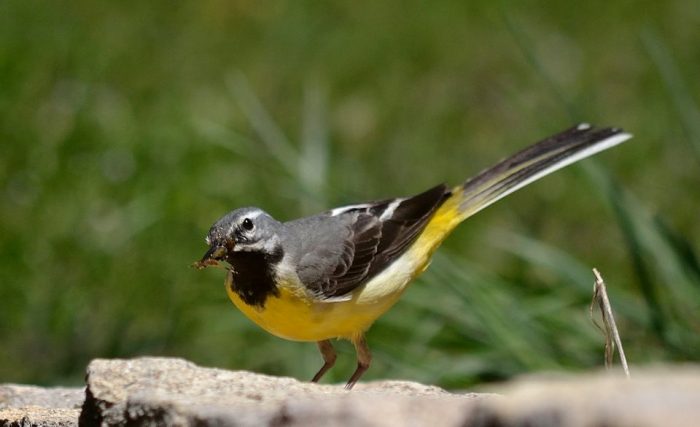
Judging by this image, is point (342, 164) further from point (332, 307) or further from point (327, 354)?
point (332, 307)

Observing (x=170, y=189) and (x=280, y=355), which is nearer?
(x=280, y=355)

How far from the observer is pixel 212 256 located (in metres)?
4.31

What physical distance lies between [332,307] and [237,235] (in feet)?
1.52

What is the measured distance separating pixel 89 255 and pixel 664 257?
321 cm

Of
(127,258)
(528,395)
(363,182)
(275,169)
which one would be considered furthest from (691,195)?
(528,395)

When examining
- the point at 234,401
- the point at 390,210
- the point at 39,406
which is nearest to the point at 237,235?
the point at 39,406

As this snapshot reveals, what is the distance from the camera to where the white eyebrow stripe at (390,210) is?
5207 millimetres

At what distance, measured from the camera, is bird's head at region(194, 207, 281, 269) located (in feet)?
14.2

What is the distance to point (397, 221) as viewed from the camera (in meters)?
5.17

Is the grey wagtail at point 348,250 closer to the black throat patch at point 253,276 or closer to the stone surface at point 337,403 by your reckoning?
the black throat patch at point 253,276

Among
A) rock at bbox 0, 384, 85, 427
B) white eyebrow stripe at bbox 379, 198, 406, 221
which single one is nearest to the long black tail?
white eyebrow stripe at bbox 379, 198, 406, 221

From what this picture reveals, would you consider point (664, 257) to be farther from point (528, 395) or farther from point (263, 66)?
point (263, 66)

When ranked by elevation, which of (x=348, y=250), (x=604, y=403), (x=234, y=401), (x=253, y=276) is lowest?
(x=604, y=403)

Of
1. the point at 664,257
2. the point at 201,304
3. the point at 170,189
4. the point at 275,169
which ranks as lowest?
the point at 664,257
